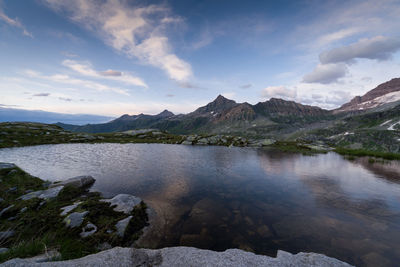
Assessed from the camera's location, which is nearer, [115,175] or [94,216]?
[94,216]

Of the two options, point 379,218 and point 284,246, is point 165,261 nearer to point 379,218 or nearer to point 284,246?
point 284,246

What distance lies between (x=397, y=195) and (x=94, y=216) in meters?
39.4

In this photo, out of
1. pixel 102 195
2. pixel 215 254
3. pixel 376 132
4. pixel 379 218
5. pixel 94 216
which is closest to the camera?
pixel 215 254

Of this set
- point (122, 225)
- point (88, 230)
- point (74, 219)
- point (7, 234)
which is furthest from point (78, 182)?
point (122, 225)

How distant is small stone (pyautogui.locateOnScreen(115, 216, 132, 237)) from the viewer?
11.4 m

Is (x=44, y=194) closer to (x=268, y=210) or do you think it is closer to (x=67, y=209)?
(x=67, y=209)

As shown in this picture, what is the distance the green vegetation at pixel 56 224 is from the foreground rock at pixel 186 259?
1.91 meters

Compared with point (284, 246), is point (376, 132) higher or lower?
higher

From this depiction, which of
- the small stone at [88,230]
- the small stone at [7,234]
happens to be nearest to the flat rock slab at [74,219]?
the small stone at [88,230]

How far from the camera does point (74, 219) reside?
11.7 m

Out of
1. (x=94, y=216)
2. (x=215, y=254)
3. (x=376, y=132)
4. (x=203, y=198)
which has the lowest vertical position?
(x=203, y=198)

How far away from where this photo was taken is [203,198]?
19.5 metres

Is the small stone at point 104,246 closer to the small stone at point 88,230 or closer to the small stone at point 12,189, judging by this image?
the small stone at point 88,230

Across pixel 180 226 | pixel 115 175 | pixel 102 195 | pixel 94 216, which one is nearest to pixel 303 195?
pixel 180 226
